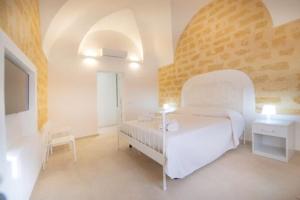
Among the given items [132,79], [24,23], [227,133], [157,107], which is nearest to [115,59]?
[132,79]

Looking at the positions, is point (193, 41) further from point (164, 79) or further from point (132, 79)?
point (132, 79)

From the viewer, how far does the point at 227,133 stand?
2.63 meters

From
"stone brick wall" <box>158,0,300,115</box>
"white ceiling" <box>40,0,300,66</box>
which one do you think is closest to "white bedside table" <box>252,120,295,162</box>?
"stone brick wall" <box>158,0,300,115</box>

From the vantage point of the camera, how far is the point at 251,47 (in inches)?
121

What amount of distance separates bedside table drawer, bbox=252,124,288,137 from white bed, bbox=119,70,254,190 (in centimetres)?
35

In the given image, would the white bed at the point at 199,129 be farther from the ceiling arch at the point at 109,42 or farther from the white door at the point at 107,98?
the white door at the point at 107,98

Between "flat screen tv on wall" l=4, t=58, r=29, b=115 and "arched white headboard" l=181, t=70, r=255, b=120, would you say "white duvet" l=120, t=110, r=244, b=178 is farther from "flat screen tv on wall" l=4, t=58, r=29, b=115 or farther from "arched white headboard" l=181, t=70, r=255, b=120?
"flat screen tv on wall" l=4, t=58, r=29, b=115

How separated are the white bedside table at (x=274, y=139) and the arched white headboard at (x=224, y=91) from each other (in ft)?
1.97

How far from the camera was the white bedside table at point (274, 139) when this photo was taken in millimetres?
2322

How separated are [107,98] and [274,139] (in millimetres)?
5580

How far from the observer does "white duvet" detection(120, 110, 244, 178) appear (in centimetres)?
178

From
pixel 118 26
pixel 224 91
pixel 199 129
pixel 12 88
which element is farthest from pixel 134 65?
pixel 12 88

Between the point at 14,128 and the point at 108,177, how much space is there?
1334 millimetres

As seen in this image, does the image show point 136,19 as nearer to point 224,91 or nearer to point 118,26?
point 118,26
